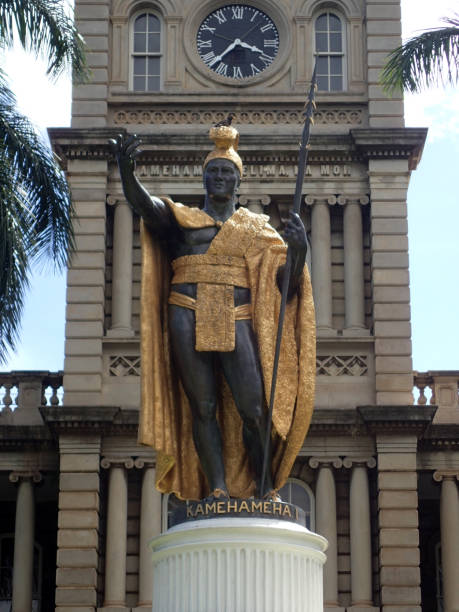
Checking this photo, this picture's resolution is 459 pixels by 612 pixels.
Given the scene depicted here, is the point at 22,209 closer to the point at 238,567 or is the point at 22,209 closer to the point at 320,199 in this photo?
the point at 238,567

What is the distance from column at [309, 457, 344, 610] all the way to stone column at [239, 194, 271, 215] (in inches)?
178

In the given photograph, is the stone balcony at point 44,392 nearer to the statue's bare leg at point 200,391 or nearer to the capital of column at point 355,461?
the capital of column at point 355,461

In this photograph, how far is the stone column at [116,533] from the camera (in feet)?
81.1

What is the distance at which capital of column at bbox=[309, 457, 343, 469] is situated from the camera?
25453 mm

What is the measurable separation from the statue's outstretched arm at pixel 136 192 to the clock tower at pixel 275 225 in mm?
13957

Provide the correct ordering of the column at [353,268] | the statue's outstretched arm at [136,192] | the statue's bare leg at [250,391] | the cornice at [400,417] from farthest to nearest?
the column at [353,268] < the cornice at [400,417] < the statue's bare leg at [250,391] < the statue's outstretched arm at [136,192]

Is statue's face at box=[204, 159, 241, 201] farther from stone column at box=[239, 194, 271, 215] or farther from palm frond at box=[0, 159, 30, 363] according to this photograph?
stone column at box=[239, 194, 271, 215]

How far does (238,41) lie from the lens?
2862 cm

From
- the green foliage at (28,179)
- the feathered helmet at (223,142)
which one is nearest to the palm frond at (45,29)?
the green foliage at (28,179)

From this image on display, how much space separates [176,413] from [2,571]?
16.6m

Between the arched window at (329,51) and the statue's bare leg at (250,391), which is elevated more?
the arched window at (329,51)

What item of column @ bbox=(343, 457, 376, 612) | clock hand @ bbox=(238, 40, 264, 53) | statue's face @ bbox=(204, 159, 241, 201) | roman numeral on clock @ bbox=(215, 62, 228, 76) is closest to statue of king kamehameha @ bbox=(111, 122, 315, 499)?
statue's face @ bbox=(204, 159, 241, 201)

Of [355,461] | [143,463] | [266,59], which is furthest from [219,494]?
[266,59]

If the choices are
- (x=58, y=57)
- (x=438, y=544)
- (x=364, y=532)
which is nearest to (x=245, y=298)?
(x=58, y=57)
